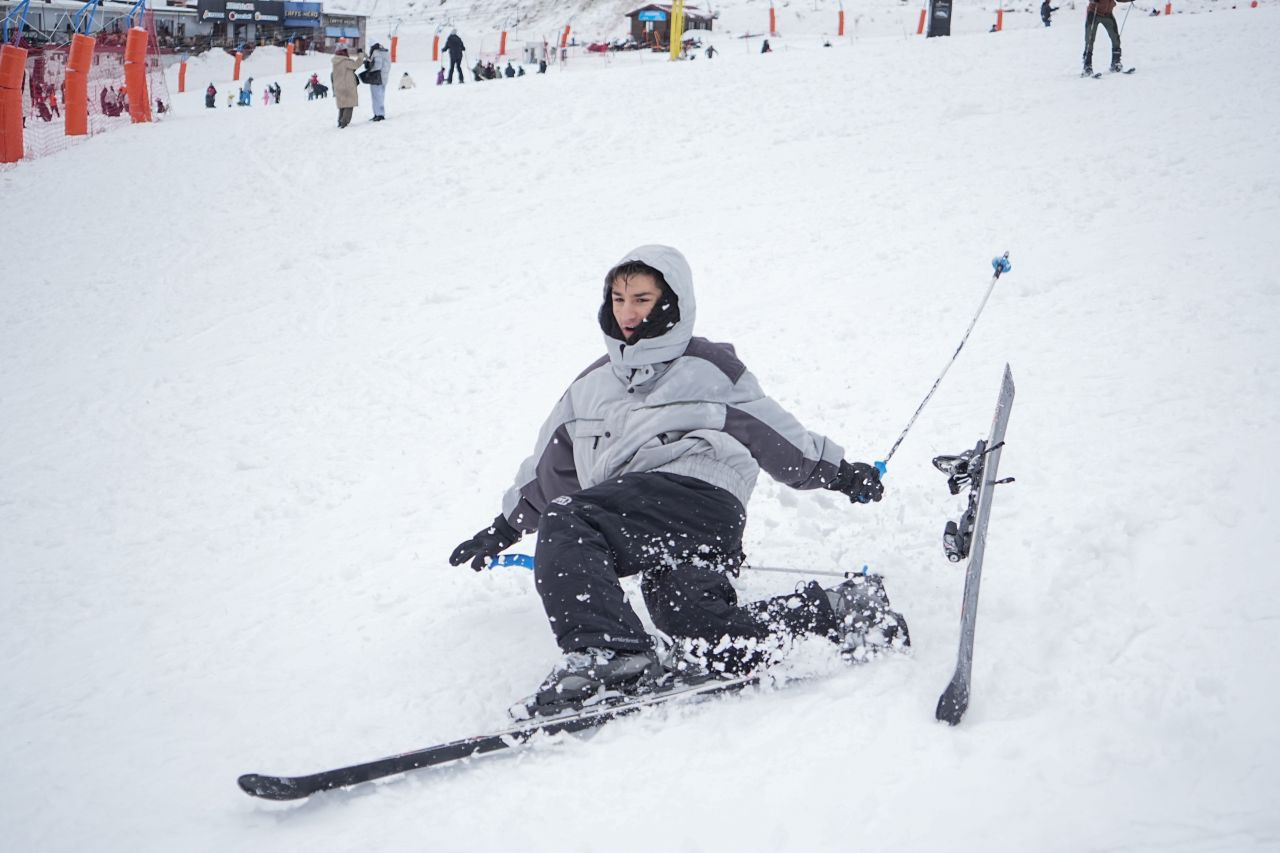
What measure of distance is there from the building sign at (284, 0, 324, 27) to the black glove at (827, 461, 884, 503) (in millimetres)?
51877

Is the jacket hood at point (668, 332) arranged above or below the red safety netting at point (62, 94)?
below

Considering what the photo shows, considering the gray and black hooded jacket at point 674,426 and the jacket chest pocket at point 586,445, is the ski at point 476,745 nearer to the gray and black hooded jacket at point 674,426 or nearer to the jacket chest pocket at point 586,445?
the gray and black hooded jacket at point 674,426

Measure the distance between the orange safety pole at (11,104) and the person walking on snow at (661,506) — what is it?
16.1m

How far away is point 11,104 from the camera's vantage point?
1402cm

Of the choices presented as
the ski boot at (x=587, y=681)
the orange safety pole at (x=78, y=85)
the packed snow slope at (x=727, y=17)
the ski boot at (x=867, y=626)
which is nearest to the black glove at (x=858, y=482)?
the ski boot at (x=867, y=626)

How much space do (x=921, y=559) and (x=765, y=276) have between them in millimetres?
4191

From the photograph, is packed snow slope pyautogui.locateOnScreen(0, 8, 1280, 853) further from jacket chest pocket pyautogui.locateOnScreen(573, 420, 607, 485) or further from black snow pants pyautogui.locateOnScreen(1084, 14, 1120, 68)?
black snow pants pyautogui.locateOnScreen(1084, 14, 1120, 68)

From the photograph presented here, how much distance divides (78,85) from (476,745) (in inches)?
748

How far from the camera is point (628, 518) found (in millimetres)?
2340

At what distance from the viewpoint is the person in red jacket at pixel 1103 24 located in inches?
447

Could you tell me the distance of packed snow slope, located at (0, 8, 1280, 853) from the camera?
1836 mm

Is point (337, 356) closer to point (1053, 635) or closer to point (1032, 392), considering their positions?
point (1032, 392)

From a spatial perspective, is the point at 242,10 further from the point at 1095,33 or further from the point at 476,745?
the point at 476,745

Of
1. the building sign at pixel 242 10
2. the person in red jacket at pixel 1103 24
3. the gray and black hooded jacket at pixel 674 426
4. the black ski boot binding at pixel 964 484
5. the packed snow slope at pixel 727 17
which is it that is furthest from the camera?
the building sign at pixel 242 10
